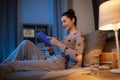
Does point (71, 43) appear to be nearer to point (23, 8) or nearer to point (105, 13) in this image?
point (105, 13)

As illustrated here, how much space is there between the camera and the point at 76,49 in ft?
5.53

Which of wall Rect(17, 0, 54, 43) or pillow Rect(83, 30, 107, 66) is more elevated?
wall Rect(17, 0, 54, 43)

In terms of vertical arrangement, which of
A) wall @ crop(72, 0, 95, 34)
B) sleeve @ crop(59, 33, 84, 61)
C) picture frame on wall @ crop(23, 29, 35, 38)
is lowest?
sleeve @ crop(59, 33, 84, 61)

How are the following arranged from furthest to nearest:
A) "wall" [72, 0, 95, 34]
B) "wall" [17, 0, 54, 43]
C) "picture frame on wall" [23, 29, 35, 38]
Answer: "wall" [17, 0, 54, 43] → "picture frame on wall" [23, 29, 35, 38] → "wall" [72, 0, 95, 34]

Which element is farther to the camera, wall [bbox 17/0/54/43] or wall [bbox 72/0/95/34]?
wall [bbox 17/0/54/43]

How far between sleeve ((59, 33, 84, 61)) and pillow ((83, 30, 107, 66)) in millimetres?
102

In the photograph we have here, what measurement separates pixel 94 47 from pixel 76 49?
0.17 m

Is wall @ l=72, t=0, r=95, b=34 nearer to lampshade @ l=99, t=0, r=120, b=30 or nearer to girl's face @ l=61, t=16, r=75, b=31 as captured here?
girl's face @ l=61, t=16, r=75, b=31

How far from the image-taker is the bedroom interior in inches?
69.4

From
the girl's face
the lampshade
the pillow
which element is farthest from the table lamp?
the girl's face

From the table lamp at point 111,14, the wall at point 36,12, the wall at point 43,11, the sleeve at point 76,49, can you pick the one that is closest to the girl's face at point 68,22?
the sleeve at point 76,49

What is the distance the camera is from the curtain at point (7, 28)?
2.82 m

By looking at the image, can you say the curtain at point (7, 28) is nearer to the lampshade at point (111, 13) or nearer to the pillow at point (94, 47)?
the pillow at point (94, 47)

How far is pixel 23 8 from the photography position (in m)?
3.14
